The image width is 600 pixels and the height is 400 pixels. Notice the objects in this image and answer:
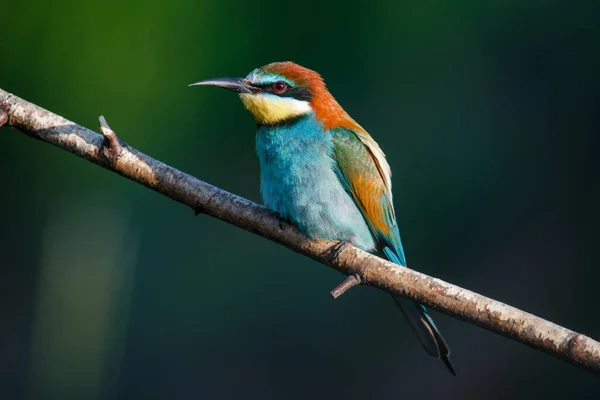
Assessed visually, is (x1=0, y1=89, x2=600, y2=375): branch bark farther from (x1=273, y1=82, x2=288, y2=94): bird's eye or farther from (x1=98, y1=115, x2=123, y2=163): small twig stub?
(x1=273, y1=82, x2=288, y2=94): bird's eye

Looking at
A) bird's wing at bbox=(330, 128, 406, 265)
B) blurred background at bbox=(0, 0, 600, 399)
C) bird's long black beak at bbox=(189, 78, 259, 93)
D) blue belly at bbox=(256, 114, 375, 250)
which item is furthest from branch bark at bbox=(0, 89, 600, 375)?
blurred background at bbox=(0, 0, 600, 399)

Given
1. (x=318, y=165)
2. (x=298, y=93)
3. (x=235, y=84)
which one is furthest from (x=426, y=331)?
(x=235, y=84)

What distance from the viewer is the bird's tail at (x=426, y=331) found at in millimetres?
2293

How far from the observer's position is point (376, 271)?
1855mm

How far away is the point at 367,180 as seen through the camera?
2516mm

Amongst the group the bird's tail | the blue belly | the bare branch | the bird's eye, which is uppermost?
the bird's eye

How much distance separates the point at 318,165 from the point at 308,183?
0.24 ft

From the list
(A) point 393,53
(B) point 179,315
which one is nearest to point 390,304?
(B) point 179,315

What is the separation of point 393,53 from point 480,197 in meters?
0.86

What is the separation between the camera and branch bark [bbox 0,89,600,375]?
5.54 feet

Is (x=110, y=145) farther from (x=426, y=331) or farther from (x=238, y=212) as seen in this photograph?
(x=426, y=331)

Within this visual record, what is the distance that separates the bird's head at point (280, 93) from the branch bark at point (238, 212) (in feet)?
1.52

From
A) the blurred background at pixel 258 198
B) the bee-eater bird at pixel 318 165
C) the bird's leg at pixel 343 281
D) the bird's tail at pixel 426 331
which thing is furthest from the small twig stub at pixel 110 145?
the blurred background at pixel 258 198

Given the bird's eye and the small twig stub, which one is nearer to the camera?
the small twig stub
